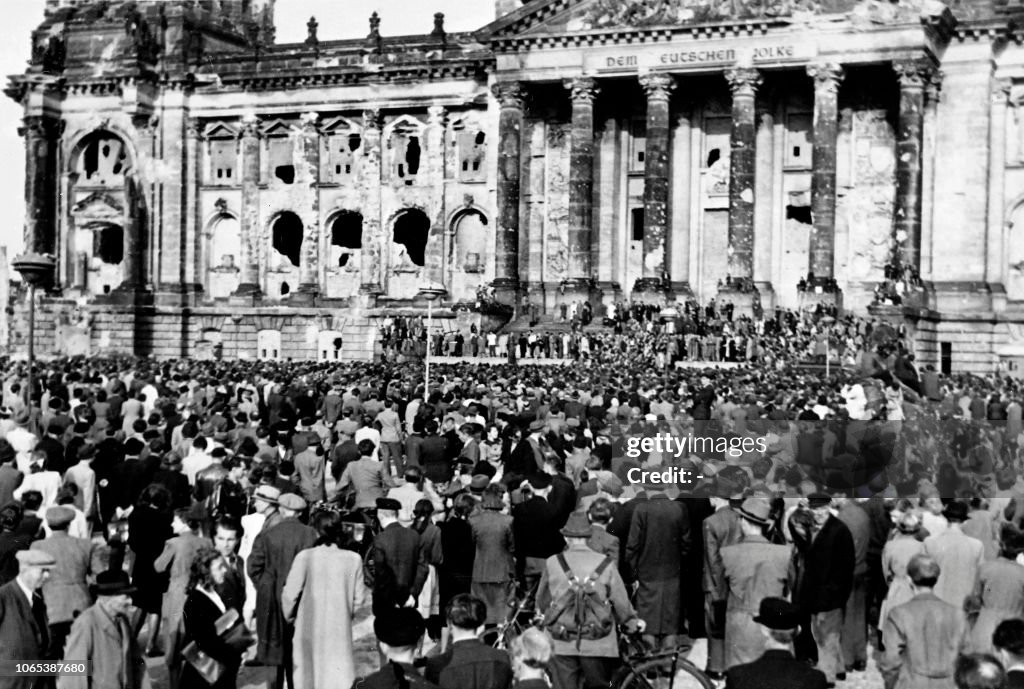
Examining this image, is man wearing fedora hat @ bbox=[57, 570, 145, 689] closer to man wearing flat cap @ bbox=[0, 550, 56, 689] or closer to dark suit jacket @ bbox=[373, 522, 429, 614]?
man wearing flat cap @ bbox=[0, 550, 56, 689]

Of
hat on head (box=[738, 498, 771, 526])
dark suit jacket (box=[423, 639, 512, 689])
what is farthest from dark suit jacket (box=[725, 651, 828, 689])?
hat on head (box=[738, 498, 771, 526])

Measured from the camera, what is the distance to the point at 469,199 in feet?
178

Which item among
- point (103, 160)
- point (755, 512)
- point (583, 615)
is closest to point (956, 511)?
point (755, 512)

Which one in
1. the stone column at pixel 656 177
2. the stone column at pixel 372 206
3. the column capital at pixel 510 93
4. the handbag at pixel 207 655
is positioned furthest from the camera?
the stone column at pixel 372 206

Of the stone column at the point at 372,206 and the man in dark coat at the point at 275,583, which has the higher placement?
the stone column at the point at 372,206

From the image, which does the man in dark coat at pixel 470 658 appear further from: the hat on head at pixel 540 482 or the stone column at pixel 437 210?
the stone column at pixel 437 210

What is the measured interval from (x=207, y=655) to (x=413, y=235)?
48029 millimetres

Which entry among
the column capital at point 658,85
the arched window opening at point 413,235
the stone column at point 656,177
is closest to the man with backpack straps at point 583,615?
the stone column at point 656,177

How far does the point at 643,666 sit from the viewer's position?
9.99 m

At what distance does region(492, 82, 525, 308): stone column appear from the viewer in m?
48.9

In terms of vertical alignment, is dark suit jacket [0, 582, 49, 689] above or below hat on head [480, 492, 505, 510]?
below

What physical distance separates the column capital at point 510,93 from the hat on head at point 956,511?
3832 cm

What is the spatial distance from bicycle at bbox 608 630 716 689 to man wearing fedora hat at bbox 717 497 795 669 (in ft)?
2.11

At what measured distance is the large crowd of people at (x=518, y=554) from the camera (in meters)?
9.04
